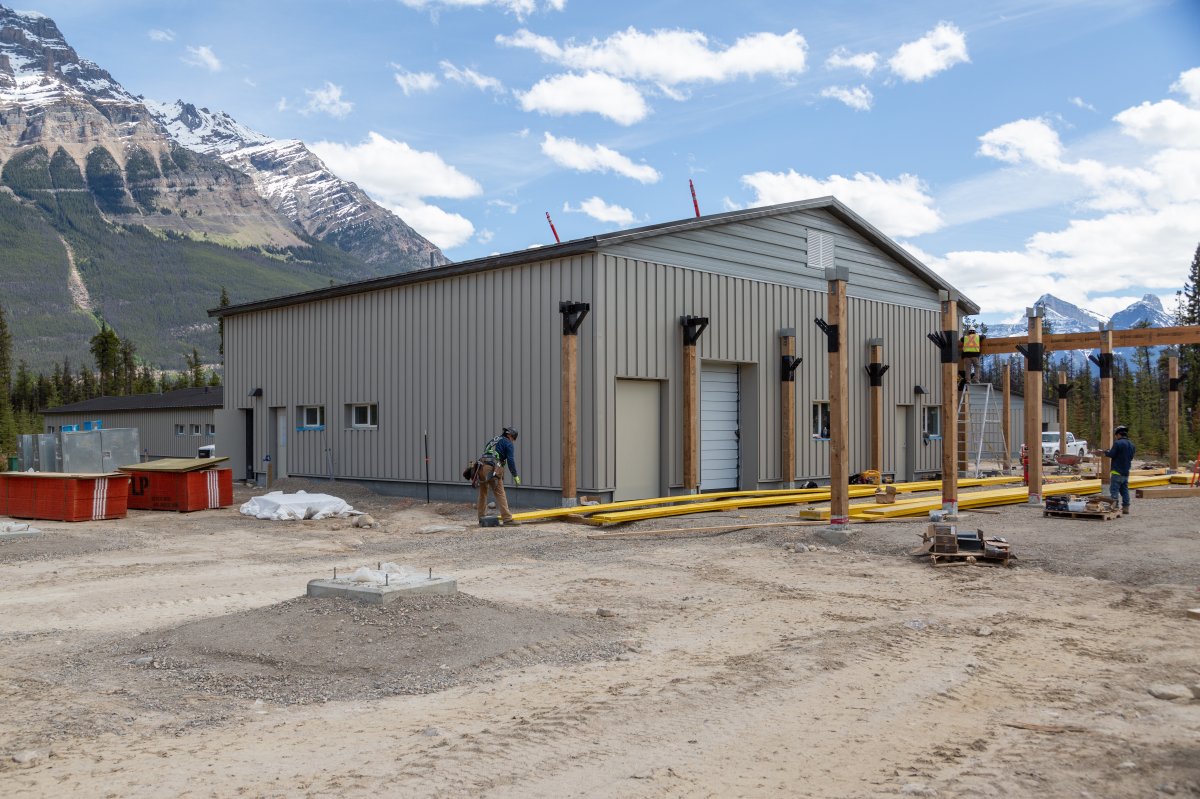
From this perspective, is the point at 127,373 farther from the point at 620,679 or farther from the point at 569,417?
the point at 620,679

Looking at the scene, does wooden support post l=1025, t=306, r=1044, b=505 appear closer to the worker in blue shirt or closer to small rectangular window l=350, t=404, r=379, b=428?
the worker in blue shirt

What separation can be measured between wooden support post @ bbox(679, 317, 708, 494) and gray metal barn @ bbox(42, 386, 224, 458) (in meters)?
23.1

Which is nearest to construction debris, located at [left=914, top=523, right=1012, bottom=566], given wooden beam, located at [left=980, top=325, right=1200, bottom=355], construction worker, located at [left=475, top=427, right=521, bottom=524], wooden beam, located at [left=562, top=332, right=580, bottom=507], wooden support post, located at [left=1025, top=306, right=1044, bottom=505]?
wooden support post, located at [left=1025, top=306, right=1044, bottom=505]

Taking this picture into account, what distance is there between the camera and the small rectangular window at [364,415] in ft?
74.1

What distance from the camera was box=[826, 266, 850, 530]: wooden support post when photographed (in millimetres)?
13609

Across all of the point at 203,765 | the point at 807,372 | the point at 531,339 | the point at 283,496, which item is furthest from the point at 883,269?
the point at 203,765

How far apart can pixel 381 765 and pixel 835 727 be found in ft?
8.14

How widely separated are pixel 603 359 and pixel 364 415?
25.6ft

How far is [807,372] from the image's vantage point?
22297 millimetres

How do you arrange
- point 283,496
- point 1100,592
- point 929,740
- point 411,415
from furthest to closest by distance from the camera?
1. point 411,415
2. point 283,496
3. point 1100,592
4. point 929,740

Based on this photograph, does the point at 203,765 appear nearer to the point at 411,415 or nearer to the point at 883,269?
the point at 411,415

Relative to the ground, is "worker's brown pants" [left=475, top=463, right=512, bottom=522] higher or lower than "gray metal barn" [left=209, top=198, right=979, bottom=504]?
lower

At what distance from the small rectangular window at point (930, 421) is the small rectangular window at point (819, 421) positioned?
454 cm

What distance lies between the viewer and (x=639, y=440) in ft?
61.0
